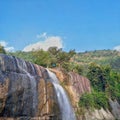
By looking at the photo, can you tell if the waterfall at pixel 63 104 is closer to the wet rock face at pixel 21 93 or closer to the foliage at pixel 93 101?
the wet rock face at pixel 21 93

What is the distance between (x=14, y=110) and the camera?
25.7 m

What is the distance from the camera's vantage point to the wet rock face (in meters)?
25.1

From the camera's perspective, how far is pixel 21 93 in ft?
86.2

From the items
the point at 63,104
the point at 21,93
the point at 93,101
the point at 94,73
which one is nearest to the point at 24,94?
the point at 21,93

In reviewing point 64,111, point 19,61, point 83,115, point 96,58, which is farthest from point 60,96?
point 96,58

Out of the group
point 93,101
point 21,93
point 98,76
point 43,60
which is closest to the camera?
point 21,93

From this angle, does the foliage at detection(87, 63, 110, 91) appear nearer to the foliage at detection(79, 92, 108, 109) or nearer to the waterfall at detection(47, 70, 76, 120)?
the foliage at detection(79, 92, 108, 109)

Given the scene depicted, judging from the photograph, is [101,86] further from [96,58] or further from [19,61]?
[96,58]

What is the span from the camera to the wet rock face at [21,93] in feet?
82.3

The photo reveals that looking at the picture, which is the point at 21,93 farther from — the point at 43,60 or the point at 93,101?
the point at 43,60

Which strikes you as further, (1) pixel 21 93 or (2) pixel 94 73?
(2) pixel 94 73

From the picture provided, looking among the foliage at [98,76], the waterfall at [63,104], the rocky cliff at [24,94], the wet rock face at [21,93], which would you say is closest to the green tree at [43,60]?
the foliage at [98,76]

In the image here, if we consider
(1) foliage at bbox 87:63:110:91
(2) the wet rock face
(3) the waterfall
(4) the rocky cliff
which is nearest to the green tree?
(1) foliage at bbox 87:63:110:91

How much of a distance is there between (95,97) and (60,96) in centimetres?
2149
